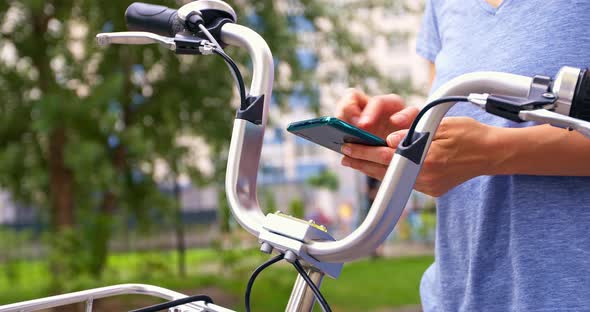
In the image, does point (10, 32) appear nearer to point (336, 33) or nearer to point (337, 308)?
point (336, 33)

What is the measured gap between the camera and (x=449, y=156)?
822 millimetres

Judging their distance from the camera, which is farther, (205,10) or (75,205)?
(75,205)

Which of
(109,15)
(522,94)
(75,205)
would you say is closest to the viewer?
(522,94)

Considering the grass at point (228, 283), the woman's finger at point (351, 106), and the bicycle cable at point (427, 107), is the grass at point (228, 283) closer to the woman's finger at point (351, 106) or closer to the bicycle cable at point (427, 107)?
the woman's finger at point (351, 106)

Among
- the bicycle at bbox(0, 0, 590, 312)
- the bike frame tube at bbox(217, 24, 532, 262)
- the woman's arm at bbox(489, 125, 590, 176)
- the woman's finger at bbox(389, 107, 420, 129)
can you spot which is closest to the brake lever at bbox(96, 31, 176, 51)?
the bicycle at bbox(0, 0, 590, 312)

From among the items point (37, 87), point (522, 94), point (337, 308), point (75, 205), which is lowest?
point (337, 308)

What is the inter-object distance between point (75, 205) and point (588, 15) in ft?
23.3

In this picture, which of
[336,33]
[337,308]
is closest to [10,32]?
[336,33]

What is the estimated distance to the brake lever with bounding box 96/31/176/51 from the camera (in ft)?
2.90

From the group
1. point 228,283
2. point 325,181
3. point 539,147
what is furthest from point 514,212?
point 325,181

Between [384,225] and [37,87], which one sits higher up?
[384,225]

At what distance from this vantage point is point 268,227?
0.71 m

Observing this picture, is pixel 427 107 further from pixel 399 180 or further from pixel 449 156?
pixel 449 156

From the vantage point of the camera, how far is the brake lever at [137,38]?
88 cm
